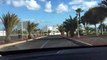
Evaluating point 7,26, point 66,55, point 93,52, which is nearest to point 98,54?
point 93,52

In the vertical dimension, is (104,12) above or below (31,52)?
above

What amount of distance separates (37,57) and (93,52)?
1.77ft

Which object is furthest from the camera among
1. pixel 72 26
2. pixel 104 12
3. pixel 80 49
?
pixel 72 26

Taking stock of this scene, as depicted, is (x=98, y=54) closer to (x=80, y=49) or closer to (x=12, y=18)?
(x=80, y=49)

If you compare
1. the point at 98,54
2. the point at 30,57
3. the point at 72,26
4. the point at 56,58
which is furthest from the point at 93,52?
the point at 72,26

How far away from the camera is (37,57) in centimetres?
300

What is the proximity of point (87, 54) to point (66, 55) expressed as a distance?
19 centimetres

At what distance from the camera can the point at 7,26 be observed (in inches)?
2235

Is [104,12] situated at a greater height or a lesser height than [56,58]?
greater

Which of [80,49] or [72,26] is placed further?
[72,26]

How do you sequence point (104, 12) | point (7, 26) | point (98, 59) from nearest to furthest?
point (98, 59) → point (7, 26) → point (104, 12)

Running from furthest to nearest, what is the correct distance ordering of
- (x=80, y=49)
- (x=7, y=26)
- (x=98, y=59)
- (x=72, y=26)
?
1. (x=72, y=26)
2. (x=7, y=26)
3. (x=80, y=49)
4. (x=98, y=59)

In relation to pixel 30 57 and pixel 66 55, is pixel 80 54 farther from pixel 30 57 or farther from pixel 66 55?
pixel 30 57

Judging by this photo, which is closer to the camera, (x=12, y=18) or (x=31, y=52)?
(x=31, y=52)
